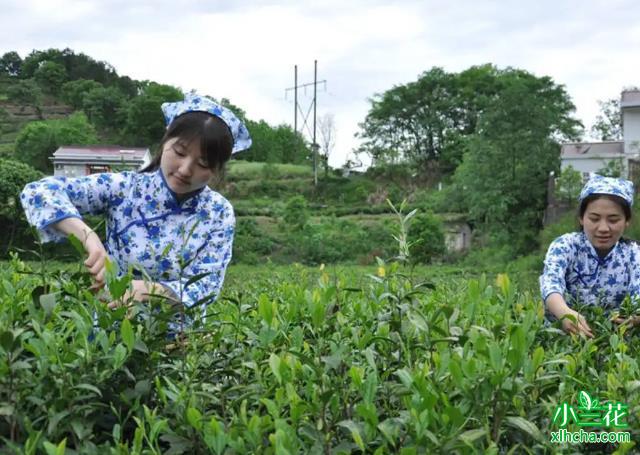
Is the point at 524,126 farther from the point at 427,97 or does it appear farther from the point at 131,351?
the point at 427,97

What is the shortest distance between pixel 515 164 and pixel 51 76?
39.0 m

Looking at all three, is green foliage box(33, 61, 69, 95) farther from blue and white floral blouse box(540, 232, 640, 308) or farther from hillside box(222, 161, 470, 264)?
blue and white floral blouse box(540, 232, 640, 308)

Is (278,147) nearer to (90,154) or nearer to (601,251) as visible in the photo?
(90,154)

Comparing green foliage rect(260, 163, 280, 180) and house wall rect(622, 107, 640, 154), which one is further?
green foliage rect(260, 163, 280, 180)

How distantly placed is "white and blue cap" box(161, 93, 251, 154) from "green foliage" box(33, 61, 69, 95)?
49577mm

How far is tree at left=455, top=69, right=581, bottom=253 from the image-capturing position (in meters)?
17.4

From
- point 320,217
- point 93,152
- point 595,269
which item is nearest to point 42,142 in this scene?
point 93,152

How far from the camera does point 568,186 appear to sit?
656 inches

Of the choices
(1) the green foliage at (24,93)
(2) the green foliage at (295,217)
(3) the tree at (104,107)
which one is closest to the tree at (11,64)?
(1) the green foliage at (24,93)

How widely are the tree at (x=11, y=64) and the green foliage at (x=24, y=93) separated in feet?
7.43

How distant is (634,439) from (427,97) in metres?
38.1

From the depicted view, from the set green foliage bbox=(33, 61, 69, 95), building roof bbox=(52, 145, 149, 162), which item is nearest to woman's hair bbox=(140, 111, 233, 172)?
building roof bbox=(52, 145, 149, 162)

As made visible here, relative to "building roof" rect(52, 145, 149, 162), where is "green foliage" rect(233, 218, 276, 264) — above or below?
below

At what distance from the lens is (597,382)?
4.38 ft
